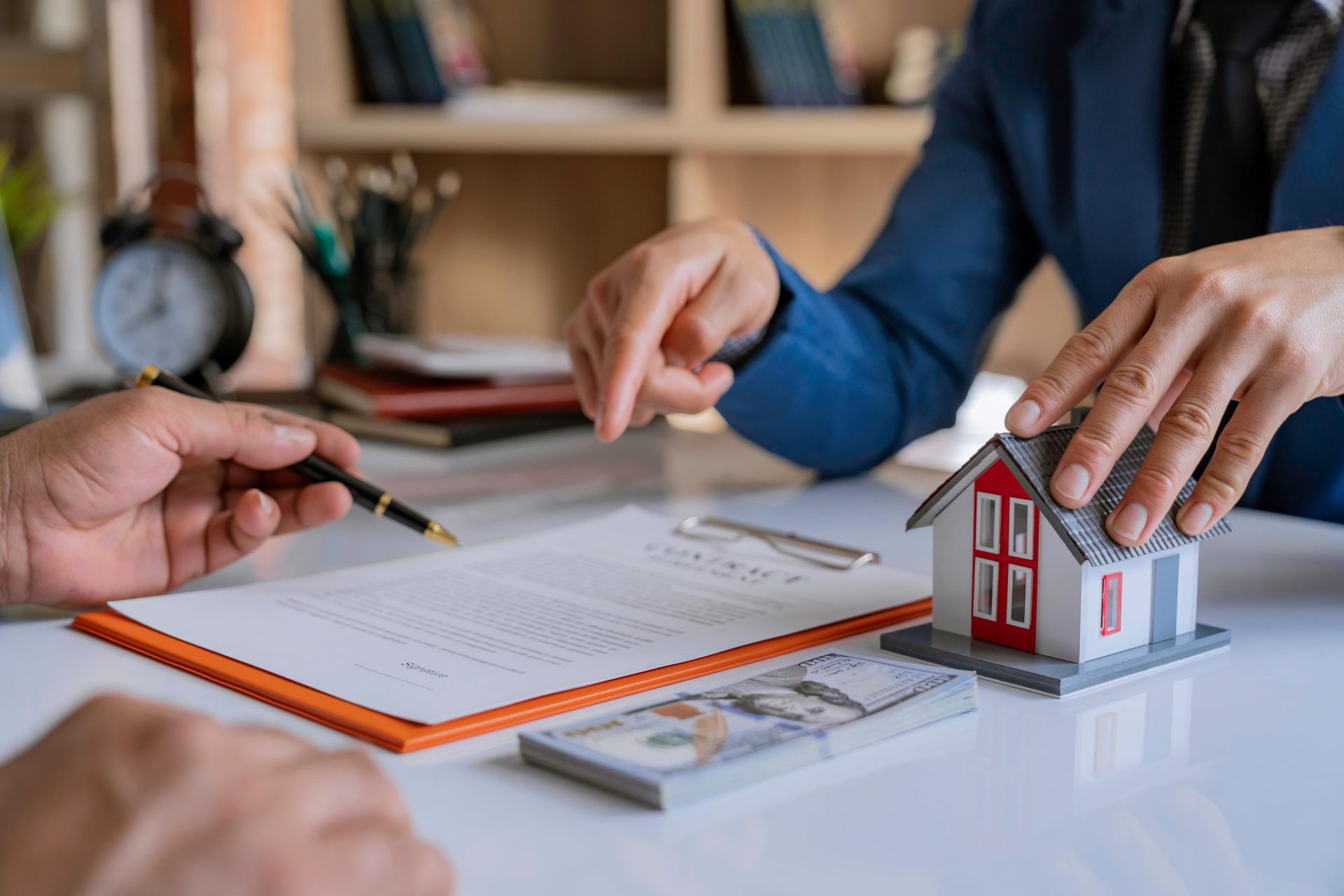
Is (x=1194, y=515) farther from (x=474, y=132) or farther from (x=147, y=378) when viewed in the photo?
(x=474, y=132)

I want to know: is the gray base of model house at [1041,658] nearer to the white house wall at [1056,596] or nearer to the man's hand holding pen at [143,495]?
the white house wall at [1056,596]

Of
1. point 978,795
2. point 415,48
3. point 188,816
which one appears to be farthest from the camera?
point 415,48

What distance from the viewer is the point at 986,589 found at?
0.68m

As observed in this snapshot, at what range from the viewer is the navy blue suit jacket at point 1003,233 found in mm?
1121

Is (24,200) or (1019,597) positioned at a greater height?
(24,200)

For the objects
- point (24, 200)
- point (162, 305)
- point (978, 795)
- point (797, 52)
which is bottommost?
point (978, 795)

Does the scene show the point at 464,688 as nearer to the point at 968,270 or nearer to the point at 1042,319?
the point at 968,270

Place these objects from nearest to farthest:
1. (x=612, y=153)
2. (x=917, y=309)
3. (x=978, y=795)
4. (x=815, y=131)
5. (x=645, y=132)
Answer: (x=978, y=795) < (x=917, y=309) < (x=815, y=131) < (x=645, y=132) < (x=612, y=153)

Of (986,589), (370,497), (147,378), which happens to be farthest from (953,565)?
(147,378)

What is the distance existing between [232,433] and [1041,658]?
1.61ft

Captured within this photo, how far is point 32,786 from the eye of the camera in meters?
0.36

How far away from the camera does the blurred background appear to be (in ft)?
6.52

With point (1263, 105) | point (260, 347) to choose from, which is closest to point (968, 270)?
point (1263, 105)
